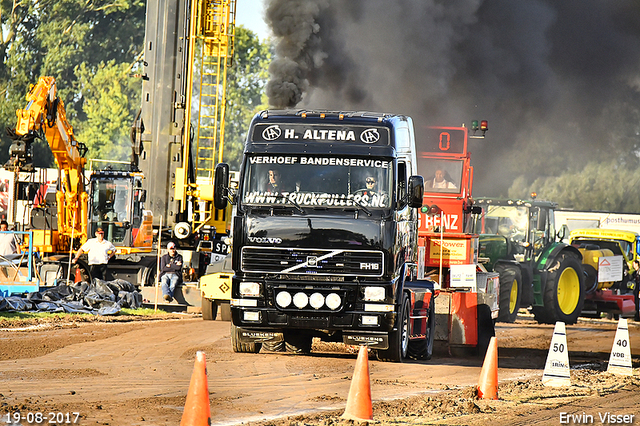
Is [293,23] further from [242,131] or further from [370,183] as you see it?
[242,131]

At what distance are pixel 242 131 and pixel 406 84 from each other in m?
41.1

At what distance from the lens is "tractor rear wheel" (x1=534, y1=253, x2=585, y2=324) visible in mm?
21516

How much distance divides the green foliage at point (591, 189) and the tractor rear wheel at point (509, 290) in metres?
30.7

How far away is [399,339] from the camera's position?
1231cm

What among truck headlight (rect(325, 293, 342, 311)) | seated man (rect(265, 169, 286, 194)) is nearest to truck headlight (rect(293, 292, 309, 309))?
truck headlight (rect(325, 293, 342, 311))

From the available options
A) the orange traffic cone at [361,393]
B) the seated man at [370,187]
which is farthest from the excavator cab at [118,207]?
the orange traffic cone at [361,393]

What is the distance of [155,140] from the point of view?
2492 centimetres

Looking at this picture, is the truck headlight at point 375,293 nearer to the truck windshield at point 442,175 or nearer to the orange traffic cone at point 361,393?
the orange traffic cone at point 361,393

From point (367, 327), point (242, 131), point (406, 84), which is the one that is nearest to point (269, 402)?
point (367, 327)

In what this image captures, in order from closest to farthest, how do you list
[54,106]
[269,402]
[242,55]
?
[269,402] → [54,106] → [242,55]

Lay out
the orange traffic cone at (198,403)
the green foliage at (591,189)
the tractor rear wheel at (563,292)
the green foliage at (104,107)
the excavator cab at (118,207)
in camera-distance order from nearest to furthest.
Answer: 1. the orange traffic cone at (198,403)
2. the tractor rear wheel at (563,292)
3. the excavator cab at (118,207)
4. the green foliage at (591,189)
5. the green foliage at (104,107)

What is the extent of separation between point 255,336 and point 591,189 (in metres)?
44.3

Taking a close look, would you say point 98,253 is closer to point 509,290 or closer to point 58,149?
point 58,149

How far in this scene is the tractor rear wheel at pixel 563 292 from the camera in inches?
847
